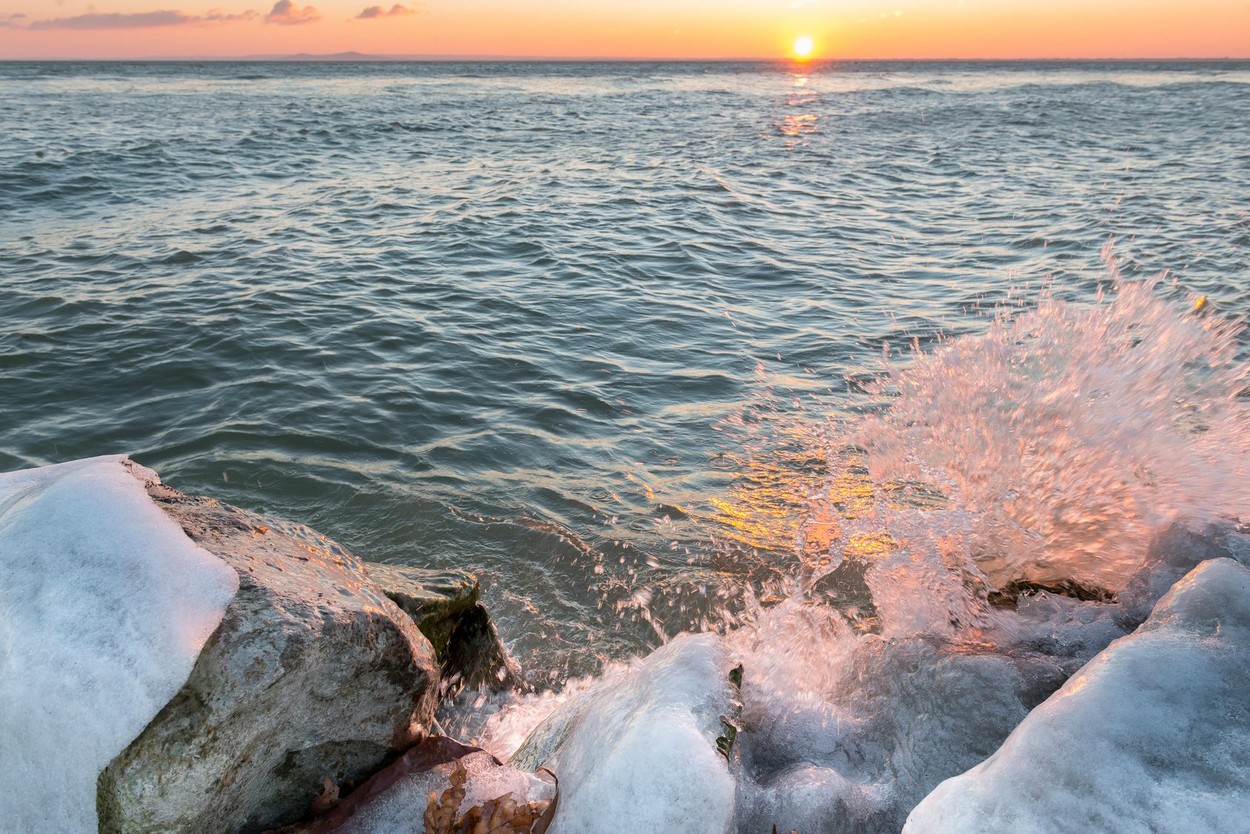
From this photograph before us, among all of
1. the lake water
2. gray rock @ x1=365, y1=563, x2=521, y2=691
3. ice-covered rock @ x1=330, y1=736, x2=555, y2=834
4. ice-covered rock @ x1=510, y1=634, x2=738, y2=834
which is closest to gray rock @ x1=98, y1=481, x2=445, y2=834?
ice-covered rock @ x1=330, y1=736, x2=555, y2=834

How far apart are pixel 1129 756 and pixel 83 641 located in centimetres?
299

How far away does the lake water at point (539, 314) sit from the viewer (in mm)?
5828

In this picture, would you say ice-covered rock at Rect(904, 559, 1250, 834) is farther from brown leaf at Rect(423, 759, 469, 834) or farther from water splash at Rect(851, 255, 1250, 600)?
water splash at Rect(851, 255, 1250, 600)

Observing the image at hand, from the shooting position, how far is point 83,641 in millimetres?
2590

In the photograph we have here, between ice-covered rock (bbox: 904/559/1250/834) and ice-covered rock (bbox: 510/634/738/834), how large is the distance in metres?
0.62

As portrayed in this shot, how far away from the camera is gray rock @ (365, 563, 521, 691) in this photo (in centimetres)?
385

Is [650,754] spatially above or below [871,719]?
above

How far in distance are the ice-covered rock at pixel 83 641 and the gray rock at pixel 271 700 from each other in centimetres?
Result: 7

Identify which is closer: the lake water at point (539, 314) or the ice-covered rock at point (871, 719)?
the ice-covered rock at point (871, 719)

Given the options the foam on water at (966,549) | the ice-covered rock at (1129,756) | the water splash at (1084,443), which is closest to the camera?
the ice-covered rock at (1129,756)

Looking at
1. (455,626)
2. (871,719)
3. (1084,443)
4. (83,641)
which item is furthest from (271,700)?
(1084,443)

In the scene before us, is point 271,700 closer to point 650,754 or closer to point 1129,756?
point 650,754

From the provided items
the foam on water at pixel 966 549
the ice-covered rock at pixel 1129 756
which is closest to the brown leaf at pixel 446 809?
the foam on water at pixel 966 549

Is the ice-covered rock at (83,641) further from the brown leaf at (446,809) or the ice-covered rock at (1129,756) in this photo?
the ice-covered rock at (1129,756)
